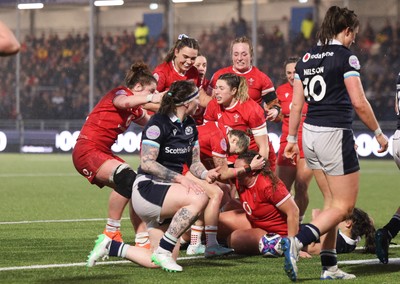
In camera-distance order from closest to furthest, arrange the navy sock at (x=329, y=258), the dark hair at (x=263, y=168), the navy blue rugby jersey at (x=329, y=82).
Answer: the navy blue rugby jersey at (x=329, y=82), the navy sock at (x=329, y=258), the dark hair at (x=263, y=168)

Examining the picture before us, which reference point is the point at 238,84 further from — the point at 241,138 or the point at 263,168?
the point at 263,168

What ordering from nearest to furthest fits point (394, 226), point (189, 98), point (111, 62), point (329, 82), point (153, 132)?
point (329, 82) → point (153, 132) → point (189, 98) → point (394, 226) → point (111, 62)

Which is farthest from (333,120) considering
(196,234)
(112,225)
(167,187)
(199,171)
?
Answer: (112,225)

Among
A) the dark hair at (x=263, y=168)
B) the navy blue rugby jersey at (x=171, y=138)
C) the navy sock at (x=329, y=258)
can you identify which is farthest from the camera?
the dark hair at (x=263, y=168)

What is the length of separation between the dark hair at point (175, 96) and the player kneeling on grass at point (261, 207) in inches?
47.6

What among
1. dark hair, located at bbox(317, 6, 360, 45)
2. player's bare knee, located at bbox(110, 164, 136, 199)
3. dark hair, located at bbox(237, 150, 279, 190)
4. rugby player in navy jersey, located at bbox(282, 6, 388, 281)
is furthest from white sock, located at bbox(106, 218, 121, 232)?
dark hair, located at bbox(317, 6, 360, 45)

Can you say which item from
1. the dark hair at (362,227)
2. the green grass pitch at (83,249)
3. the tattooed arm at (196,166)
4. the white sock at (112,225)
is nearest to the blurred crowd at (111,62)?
the green grass pitch at (83,249)

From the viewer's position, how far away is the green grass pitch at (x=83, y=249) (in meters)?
7.59

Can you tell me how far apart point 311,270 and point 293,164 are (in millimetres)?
2947

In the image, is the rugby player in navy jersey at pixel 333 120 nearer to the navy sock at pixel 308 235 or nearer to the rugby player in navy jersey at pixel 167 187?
the navy sock at pixel 308 235

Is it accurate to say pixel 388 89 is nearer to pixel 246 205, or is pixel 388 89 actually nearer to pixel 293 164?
pixel 293 164

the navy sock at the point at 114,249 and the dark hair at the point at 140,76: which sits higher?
the dark hair at the point at 140,76

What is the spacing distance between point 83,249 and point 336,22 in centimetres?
358

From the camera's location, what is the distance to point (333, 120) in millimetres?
7438
